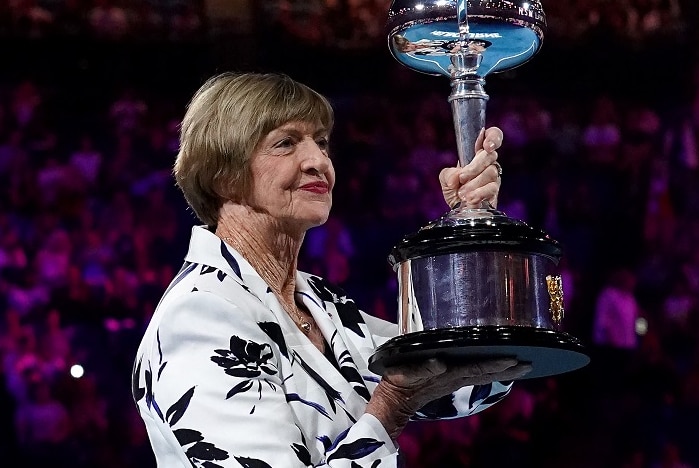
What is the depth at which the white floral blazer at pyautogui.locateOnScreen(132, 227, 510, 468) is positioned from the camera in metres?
1.34

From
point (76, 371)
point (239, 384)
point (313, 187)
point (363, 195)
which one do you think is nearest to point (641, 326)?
point (363, 195)

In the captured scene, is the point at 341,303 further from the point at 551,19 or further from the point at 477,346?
the point at 551,19

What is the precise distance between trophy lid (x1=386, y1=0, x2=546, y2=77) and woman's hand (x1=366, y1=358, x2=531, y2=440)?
42 centimetres

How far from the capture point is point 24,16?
3062 millimetres

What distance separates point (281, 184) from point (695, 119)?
197 centimetres

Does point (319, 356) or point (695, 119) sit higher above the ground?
point (695, 119)

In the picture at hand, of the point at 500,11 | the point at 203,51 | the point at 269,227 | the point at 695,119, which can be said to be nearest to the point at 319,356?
the point at 269,227

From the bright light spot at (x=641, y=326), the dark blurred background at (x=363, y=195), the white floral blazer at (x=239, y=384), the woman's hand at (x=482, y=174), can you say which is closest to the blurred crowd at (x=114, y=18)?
the dark blurred background at (x=363, y=195)

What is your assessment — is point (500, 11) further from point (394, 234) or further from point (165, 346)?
point (394, 234)

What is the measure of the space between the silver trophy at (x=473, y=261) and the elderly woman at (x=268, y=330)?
0.04 meters

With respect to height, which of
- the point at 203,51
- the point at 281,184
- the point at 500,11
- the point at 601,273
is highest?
the point at 203,51

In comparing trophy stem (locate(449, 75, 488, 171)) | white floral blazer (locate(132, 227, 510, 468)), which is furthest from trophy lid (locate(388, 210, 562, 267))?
white floral blazer (locate(132, 227, 510, 468))

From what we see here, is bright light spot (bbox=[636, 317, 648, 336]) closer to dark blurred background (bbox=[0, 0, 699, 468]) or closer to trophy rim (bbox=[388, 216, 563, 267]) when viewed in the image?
dark blurred background (bbox=[0, 0, 699, 468])

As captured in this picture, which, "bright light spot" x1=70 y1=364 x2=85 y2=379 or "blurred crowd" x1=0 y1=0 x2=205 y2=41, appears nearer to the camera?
"bright light spot" x1=70 y1=364 x2=85 y2=379
